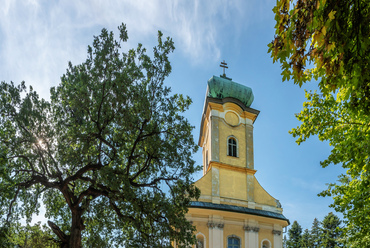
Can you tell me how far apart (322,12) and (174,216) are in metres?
8.90

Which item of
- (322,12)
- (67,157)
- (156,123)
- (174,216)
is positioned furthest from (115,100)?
(322,12)

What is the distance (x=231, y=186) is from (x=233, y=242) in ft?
12.7

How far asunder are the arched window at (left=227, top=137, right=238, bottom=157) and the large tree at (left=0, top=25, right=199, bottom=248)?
544 inches

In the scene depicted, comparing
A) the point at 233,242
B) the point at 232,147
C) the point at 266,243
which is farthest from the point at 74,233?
the point at 232,147

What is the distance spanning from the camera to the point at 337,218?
43844 mm

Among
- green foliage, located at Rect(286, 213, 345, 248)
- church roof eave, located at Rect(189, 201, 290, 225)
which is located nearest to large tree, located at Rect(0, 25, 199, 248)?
church roof eave, located at Rect(189, 201, 290, 225)

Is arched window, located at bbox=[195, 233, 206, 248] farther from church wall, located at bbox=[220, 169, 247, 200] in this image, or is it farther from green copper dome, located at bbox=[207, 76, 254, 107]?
green copper dome, located at bbox=[207, 76, 254, 107]

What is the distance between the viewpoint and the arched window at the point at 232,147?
1039 inches

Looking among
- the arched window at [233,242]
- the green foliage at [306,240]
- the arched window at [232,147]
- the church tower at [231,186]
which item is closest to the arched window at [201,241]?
the church tower at [231,186]

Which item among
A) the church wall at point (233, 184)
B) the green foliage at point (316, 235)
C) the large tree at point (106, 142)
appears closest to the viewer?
the large tree at point (106, 142)

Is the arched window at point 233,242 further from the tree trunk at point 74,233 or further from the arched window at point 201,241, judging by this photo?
the tree trunk at point 74,233

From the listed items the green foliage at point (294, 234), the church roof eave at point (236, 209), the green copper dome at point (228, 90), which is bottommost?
the church roof eave at point (236, 209)

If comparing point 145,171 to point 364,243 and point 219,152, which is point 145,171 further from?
point 219,152

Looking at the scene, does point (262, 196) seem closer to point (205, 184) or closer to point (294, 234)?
point (205, 184)
